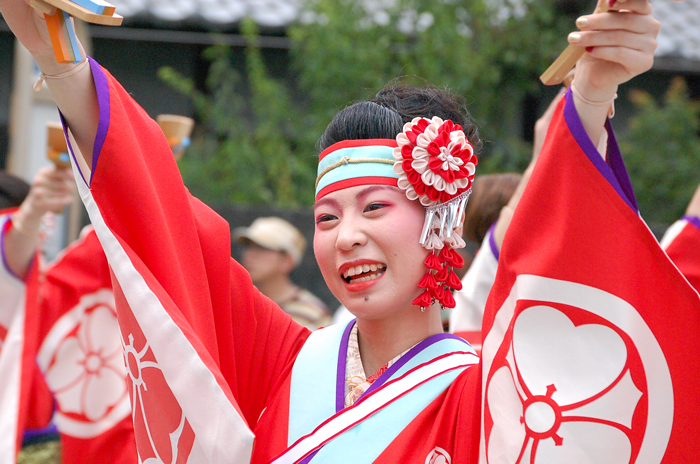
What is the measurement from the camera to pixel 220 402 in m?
1.43

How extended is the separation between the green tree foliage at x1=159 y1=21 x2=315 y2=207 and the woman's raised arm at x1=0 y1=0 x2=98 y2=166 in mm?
4070

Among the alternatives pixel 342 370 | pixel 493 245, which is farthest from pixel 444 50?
pixel 342 370

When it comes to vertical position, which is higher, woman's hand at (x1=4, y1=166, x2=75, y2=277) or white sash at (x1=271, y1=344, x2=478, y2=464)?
woman's hand at (x1=4, y1=166, x2=75, y2=277)

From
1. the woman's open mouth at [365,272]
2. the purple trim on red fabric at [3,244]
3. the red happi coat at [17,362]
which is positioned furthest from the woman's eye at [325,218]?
the purple trim on red fabric at [3,244]

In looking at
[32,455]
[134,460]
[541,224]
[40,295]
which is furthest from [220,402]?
[32,455]

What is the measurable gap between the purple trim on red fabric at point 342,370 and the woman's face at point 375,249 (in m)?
0.16

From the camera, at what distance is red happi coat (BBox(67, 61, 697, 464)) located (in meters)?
1.33

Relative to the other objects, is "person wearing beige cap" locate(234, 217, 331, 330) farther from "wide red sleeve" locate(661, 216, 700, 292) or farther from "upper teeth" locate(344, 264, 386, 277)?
"upper teeth" locate(344, 264, 386, 277)

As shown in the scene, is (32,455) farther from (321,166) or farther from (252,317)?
(321,166)

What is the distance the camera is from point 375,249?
157 centimetres

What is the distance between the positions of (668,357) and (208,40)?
5378 millimetres

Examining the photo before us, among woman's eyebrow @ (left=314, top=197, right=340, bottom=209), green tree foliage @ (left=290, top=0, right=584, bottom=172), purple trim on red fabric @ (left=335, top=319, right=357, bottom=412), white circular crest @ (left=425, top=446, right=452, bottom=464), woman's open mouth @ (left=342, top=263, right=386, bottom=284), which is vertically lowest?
white circular crest @ (left=425, top=446, right=452, bottom=464)

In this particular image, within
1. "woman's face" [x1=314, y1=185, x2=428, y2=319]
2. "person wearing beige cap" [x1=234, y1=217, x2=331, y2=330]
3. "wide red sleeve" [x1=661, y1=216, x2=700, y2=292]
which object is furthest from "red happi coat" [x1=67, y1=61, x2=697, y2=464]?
"person wearing beige cap" [x1=234, y1=217, x2=331, y2=330]

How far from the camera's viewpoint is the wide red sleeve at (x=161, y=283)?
145 centimetres
